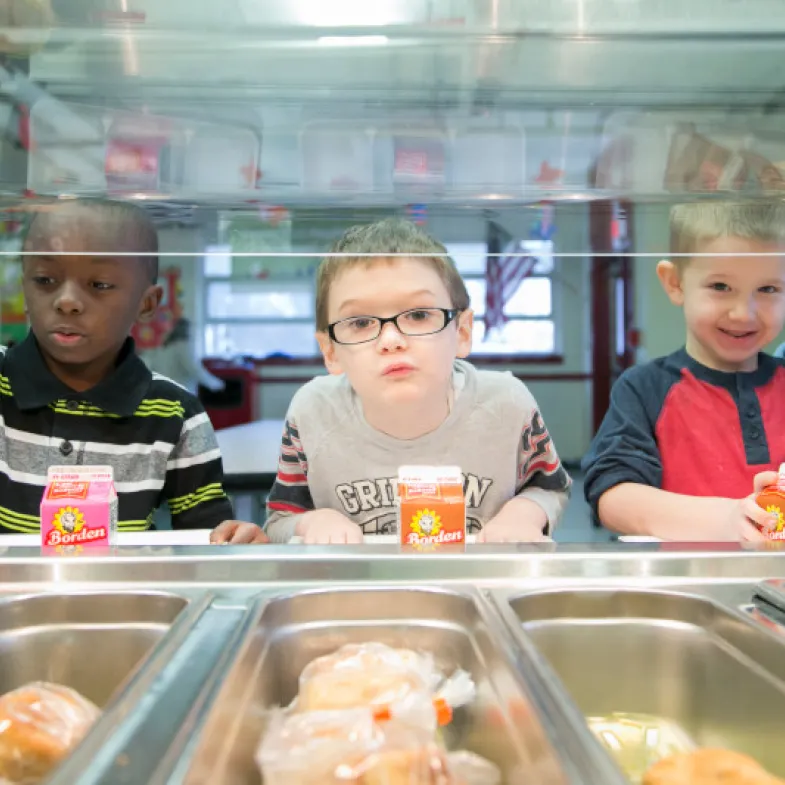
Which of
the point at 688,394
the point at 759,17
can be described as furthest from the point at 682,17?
the point at 688,394

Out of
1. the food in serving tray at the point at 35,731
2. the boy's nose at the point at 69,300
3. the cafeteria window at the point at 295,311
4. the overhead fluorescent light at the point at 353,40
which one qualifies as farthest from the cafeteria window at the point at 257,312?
the food in serving tray at the point at 35,731

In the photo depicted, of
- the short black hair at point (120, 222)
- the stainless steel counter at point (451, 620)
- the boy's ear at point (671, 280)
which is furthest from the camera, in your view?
the boy's ear at point (671, 280)

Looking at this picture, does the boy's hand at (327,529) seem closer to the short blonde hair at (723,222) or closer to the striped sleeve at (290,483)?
the striped sleeve at (290,483)

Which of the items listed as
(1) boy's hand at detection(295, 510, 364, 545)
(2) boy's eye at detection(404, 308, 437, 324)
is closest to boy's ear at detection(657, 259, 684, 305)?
(2) boy's eye at detection(404, 308, 437, 324)

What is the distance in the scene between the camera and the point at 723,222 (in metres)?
1.08

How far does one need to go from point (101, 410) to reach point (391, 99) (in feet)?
2.72

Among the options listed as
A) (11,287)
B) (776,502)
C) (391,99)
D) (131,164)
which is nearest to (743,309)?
(776,502)

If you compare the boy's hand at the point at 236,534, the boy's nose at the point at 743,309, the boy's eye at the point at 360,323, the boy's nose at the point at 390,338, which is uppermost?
the boy's nose at the point at 743,309

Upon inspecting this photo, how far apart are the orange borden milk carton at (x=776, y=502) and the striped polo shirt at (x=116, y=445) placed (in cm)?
92

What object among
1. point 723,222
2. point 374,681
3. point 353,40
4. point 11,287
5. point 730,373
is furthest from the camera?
point 730,373

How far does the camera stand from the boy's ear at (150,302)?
1.17 meters

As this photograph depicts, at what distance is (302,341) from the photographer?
1.26 metres

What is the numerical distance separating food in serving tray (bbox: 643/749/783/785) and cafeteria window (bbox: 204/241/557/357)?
744 millimetres

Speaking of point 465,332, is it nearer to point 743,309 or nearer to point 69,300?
point 743,309
